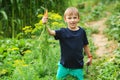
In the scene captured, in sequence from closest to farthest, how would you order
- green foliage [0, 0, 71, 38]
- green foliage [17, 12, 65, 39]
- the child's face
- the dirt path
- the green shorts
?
the child's face, the green shorts, green foliage [17, 12, 65, 39], the dirt path, green foliage [0, 0, 71, 38]

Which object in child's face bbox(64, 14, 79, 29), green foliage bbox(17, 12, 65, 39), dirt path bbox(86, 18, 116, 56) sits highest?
child's face bbox(64, 14, 79, 29)

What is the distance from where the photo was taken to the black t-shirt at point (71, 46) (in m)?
4.60

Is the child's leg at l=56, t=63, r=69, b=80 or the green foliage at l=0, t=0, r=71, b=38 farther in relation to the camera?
the green foliage at l=0, t=0, r=71, b=38

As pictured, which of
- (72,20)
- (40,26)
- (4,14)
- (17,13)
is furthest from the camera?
(17,13)

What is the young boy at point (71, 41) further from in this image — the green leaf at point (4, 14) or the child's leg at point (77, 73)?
the green leaf at point (4, 14)

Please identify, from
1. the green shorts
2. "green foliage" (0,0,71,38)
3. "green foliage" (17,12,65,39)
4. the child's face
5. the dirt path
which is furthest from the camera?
"green foliage" (0,0,71,38)

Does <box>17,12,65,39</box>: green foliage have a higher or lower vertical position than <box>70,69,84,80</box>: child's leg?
higher

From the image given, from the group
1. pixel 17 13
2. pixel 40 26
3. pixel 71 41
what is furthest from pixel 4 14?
pixel 71 41

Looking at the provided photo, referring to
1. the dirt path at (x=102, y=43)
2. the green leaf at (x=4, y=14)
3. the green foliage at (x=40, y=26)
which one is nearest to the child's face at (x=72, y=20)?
the green foliage at (x=40, y=26)

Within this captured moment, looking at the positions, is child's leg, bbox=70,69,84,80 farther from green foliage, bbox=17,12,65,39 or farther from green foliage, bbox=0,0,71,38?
green foliage, bbox=0,0,71,38

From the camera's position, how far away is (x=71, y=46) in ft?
15.2

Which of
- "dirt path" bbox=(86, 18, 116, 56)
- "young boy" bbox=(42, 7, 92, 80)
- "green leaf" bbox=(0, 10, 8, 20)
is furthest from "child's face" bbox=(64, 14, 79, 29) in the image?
"green leaf" bbox=(0, 10, 8, 20)

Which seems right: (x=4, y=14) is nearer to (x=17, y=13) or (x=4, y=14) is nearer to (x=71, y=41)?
(x=17, y=13)

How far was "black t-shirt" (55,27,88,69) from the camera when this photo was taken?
4.60 meters
